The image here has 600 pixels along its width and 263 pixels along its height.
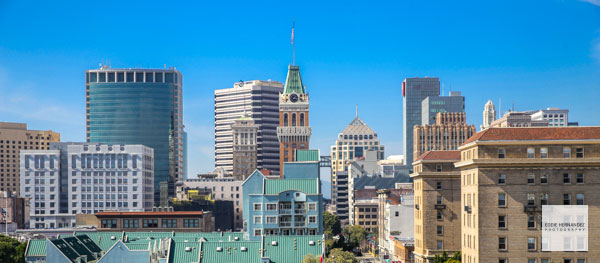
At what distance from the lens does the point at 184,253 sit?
182 meters

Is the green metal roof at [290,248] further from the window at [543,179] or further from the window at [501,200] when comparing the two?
the window at [543,179]

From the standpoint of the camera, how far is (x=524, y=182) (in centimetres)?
14112

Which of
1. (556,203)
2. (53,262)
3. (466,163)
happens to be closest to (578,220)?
(556,203)

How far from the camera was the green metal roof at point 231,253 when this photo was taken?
182m

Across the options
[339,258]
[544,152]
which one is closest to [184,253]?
[339,258]

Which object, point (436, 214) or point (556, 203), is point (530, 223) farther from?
point (436, 214)

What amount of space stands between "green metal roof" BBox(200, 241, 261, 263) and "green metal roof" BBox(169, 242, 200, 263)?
4.40ft

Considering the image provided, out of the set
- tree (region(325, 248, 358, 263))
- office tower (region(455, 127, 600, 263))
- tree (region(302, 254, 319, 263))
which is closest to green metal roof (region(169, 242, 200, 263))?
tree (region(302, 254, 319, 263))

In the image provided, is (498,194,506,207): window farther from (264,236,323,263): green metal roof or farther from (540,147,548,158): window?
(264,236,323,263): green metal roof

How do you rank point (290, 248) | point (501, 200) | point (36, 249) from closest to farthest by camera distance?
point (501, 200) → point (290, 248) → point (36, 249)

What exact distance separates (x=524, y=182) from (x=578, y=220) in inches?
362

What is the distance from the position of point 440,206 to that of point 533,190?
50504mm

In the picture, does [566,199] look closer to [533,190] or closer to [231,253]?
[533,190]

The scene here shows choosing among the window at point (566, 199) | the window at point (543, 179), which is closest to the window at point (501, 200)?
the window at point (543, 179)
